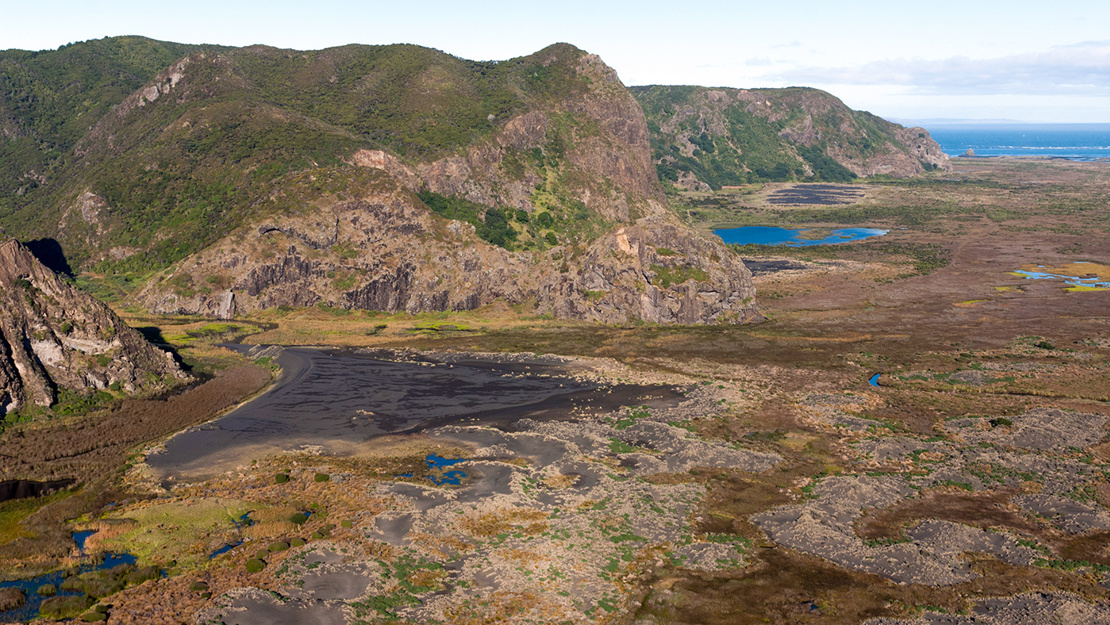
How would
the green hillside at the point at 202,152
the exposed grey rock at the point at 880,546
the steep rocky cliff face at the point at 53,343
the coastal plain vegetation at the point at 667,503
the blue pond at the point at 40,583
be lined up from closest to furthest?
the blue pond at the point at 40,583
the coastal plain vegetation at the point at 667,503
the exposed grey rock at the point at 880,546
the steep rocky cliff face at the point at 53,343
the green hillside at the point at 202,152

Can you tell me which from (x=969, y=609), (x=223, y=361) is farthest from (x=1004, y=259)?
(x=223, y=361)

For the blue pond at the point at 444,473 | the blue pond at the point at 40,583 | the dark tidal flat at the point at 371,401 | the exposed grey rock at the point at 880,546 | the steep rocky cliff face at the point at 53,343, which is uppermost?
A: the steep rocky cliff face at the point at 53,343

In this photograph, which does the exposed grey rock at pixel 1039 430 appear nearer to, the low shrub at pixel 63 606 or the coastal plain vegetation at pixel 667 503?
the coastal plain vegetation at pixel 667 503

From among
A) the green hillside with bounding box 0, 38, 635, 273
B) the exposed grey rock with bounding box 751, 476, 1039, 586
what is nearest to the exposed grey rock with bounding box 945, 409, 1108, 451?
the exposed grey rock with bounding box 751, 476, 1039, 586

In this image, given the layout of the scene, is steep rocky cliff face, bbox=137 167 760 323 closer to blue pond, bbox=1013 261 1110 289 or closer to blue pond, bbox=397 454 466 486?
blue pond, bbox=397 454 466 486

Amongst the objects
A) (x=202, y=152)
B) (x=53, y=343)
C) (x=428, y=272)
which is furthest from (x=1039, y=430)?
(x=202, y=152)

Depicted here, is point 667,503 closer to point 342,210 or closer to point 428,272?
point 428,272

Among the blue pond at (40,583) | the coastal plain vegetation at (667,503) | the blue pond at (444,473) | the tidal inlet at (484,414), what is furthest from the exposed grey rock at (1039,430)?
the blue pond at (40,583)
